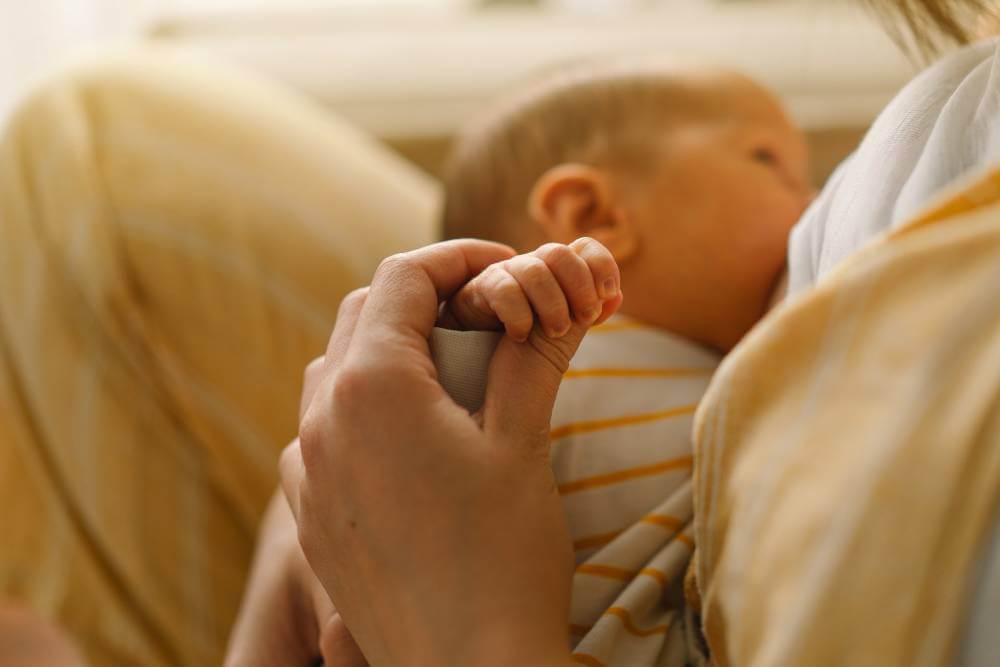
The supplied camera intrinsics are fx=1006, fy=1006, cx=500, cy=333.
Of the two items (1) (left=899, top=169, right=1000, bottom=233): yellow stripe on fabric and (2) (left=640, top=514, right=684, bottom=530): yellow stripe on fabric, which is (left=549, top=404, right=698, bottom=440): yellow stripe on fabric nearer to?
(2) (left=640, top=514, right=684, bottom=530): yellow stripe on fabric

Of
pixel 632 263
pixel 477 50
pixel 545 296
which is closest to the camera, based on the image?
pixel 545 296

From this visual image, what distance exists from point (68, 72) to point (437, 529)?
0.89m

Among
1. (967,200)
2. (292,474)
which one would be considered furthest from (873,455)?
(292,474)

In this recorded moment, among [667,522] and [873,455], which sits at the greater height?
[873,455]

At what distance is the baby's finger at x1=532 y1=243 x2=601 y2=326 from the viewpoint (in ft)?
1.52

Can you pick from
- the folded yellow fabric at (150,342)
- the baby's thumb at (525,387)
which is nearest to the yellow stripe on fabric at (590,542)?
the baby's thumb at (525,387)

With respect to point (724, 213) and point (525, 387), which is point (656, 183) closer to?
point (724, 213)

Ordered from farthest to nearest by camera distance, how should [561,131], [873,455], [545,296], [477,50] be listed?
[477,50] → [561,131] → [545,296] → [873,455]

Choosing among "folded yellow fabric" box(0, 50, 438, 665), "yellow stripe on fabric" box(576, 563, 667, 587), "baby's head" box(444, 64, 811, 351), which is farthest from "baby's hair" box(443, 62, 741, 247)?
"yellow stripe on fabric" box(576, 563, 667, 587)

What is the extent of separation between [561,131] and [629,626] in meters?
0.51

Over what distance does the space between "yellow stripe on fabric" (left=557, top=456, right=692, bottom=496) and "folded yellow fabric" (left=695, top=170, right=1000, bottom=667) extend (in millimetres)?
167

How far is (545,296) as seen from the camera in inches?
17.8

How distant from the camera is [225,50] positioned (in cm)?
145

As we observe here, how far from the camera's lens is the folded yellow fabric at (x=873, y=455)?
0.32 metres
